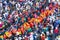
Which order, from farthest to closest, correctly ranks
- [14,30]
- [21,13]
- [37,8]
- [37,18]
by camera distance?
[37,8] < [21,13] < [37,18] < [14,30]

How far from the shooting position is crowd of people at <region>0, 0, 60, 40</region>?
56.5 ft

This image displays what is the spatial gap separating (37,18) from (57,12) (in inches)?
68.7

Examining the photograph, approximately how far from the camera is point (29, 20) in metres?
19.8

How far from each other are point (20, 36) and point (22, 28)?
83 centimetres

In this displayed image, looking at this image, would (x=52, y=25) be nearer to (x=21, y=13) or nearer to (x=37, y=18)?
(x=37, y=18)

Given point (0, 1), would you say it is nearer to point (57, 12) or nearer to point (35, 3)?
point (35, 3)

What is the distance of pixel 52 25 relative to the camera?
58.3ft

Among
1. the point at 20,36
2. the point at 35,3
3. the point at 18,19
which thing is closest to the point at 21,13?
the point at 18,19

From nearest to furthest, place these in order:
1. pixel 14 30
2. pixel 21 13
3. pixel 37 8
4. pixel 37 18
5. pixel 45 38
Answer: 1. pixel 45 38
2. pixel 14 30
3. pixel 37 18
4. pixel 21 13
5. pixel 37 8

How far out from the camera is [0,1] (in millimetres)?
25984

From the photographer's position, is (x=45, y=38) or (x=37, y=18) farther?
(x=37, y=18)

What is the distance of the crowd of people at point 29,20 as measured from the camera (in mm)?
17219

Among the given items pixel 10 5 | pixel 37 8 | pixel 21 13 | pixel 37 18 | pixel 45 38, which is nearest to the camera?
pixel 45 38

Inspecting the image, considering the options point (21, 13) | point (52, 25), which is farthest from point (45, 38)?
point (21, 13)
